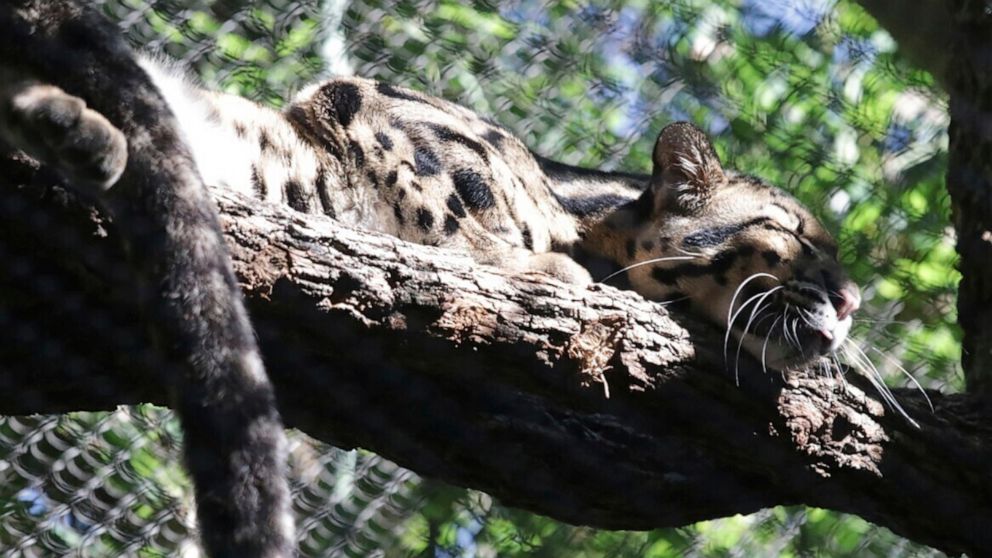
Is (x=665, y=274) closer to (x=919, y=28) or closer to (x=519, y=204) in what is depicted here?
(x=519, y=204)

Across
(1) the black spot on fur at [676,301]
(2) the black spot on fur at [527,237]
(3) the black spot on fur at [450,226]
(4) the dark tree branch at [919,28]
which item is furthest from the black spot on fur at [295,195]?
(4) the dark tree branch at [919,28]

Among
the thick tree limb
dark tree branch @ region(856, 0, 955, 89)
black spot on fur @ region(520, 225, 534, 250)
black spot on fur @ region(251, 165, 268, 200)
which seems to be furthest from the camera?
dark tree branch @ region(856, 0, 955, 89)

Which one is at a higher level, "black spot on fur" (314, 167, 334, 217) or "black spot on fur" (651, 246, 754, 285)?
"black spot on fur" (651, 246, 754, 285)

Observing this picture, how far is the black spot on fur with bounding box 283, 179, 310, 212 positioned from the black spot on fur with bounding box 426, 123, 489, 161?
280 mm

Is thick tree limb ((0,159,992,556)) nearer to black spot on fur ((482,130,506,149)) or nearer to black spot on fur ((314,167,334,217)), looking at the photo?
black spot on fur ((314,167,334,217))

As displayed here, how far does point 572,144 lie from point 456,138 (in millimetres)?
1399

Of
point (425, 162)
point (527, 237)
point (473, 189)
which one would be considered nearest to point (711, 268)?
point (527, 237)

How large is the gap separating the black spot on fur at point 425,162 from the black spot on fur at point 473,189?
36 millimetres

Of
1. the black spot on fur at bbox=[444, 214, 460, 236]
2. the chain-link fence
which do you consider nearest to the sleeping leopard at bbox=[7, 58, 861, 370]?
the black spot on fur at bbox=[444, 214, 460, 236]

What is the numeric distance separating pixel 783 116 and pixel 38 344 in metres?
2.43

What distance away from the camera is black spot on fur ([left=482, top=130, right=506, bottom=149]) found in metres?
2.40

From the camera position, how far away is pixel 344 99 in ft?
7.47

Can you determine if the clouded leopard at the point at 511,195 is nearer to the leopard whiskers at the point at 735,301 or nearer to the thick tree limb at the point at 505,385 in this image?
the leopard whiskers at the point at 735,301

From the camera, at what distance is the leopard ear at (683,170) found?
2332mm
